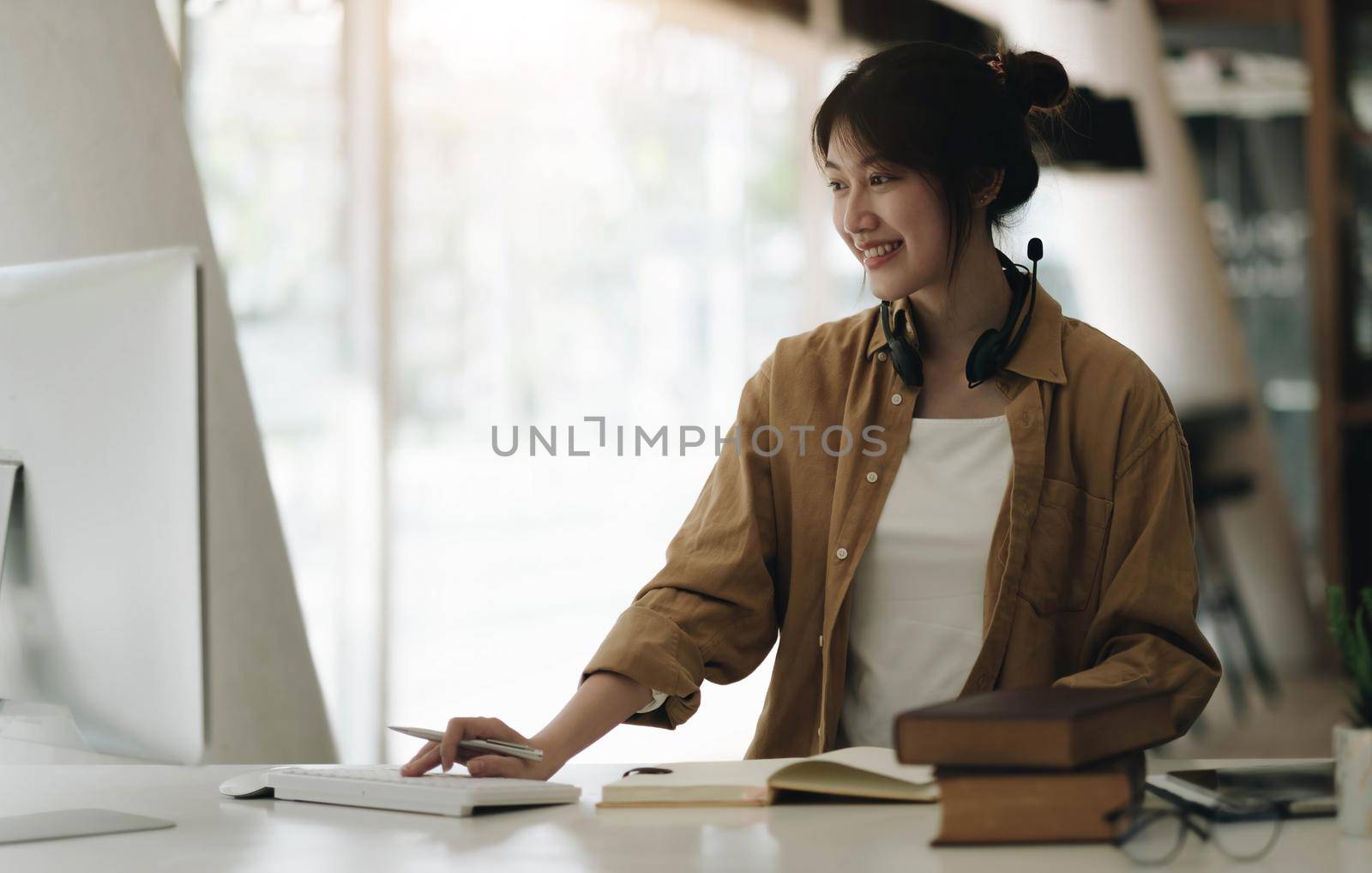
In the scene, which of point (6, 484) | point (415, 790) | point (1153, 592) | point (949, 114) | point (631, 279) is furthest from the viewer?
point (631, 279)

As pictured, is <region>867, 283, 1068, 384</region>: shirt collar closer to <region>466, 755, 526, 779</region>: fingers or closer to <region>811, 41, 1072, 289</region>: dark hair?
<region>811, 41, 1072, 289</region>: dark hair

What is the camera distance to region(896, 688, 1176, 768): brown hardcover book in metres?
0.91

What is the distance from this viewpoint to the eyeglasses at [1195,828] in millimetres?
924

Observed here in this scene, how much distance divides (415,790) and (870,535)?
63 centimetres

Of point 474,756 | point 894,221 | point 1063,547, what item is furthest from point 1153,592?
point 474,756

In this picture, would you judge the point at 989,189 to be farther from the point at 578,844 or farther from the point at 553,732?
the point at 578,844

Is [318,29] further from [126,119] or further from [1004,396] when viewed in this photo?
[1004,396]

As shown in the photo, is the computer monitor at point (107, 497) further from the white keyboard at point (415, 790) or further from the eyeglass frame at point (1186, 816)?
the eyeglass frame at point (1186, 816)

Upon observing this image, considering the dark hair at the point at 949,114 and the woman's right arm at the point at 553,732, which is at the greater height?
the dark hair at the point at 949,114

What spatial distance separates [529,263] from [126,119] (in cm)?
147

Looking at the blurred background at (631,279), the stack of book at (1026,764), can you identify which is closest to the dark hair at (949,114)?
the stack of book at (1026,764)

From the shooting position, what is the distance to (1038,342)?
1.56 meters

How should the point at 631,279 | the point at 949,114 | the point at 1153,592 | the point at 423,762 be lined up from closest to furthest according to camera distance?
the point at 423,762
the point at 1153,592
the point at 949,114
the point at 631,279

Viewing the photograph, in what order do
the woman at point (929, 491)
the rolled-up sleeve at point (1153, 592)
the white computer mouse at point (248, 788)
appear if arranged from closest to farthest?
the white computer mouse at point (248, 788) → the rolled-up sleeve at point (1153, 592) → the woman at point (929, 491)
